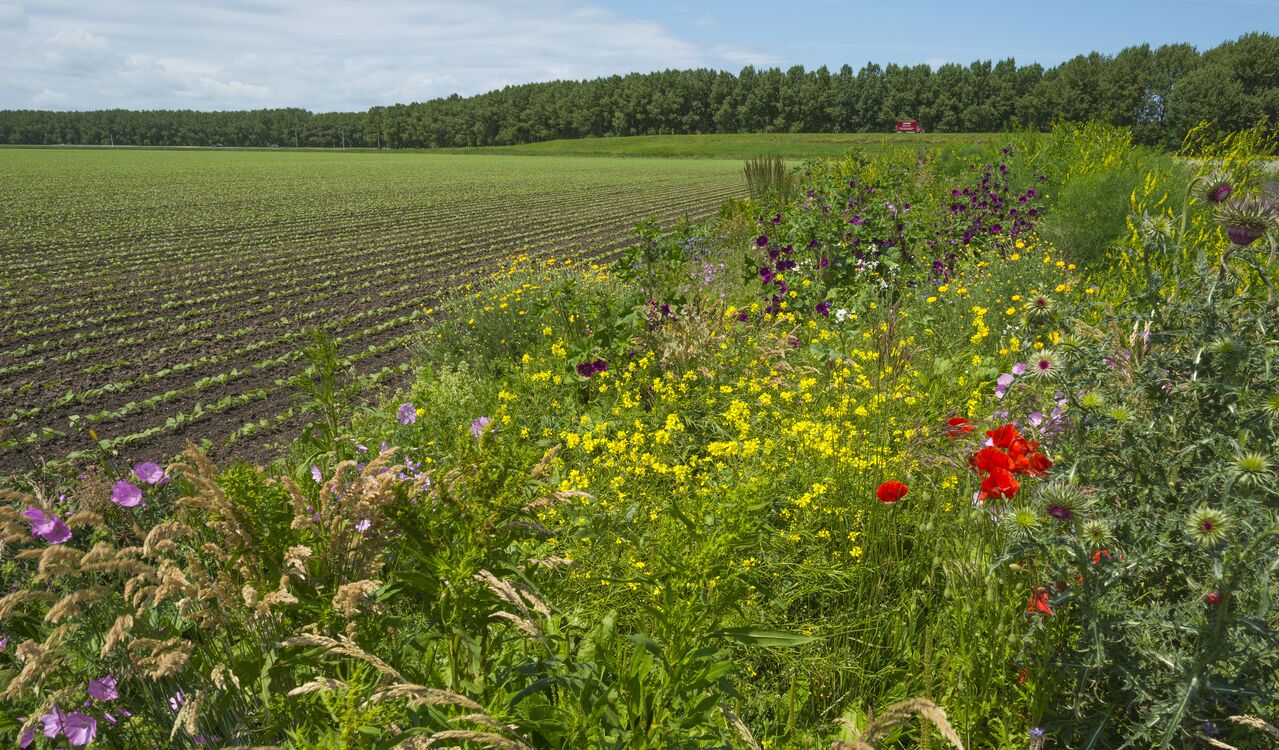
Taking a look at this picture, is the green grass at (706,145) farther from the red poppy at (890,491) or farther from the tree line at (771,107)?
the red poppy at (890,491)

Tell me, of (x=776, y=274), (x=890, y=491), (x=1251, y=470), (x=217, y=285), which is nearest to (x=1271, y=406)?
(x=1251, y=470)

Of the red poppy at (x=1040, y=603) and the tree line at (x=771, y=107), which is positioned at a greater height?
the tree line at (x=771, y=107)

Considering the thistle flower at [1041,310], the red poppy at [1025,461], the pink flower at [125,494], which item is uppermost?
the thistle flower at [1041,310]

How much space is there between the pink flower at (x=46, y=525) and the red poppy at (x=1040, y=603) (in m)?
2.48

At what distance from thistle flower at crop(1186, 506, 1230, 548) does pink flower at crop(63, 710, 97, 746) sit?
2.38 m

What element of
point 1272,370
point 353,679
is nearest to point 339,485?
point 353,679

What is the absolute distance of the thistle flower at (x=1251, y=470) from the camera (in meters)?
1.40

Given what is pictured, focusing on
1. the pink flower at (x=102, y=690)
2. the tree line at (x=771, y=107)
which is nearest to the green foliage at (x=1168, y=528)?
the pink flower at (x=102, y=690)

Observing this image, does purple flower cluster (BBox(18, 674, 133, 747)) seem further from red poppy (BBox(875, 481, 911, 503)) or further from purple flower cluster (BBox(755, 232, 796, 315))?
purple flower cluster (BBox(755, 232, 796, 315))

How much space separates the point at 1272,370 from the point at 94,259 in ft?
60.7

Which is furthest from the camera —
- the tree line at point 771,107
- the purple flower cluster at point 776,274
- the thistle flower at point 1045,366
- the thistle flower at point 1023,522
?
the tree line at point 771,107

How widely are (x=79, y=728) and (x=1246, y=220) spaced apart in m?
3.13

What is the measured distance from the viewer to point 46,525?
1.70 metres

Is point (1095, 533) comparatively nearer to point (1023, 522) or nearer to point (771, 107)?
point (1023, 522)
